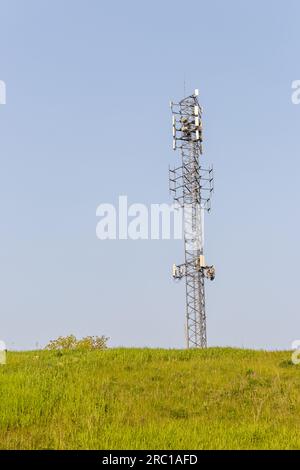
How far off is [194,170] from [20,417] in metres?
25.5

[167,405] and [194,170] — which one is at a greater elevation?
[194,170]

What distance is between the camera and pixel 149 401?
12422mm

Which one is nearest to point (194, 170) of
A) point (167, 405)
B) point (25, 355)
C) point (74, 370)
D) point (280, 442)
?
point (25, 355)

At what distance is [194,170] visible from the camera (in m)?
34.8

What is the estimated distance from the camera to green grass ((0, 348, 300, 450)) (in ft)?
31.6

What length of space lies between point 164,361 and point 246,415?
5.15 meters

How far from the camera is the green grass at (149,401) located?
31.6 ft

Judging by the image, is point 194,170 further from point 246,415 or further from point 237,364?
point 246,415

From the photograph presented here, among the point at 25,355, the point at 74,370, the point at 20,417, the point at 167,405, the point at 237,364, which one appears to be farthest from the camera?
the point at 25,355
